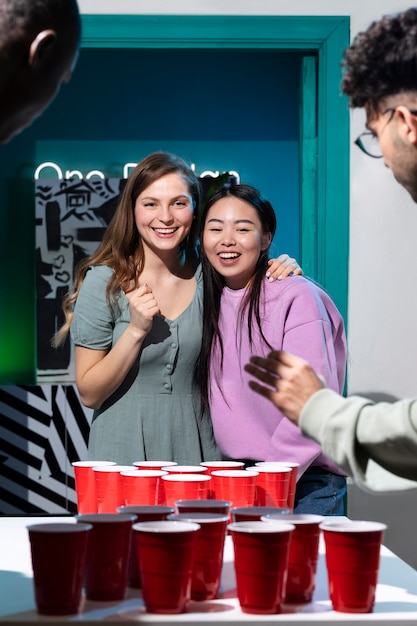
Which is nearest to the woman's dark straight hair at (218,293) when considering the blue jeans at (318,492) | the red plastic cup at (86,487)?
the blue jeans at (318,492)

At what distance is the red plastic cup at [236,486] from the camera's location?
6.39 ft

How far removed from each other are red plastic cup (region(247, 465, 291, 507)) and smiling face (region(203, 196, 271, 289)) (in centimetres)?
79

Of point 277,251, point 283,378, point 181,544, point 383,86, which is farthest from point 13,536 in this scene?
point 277,251

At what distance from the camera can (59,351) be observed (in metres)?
4.70

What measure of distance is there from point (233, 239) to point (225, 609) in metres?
1.33

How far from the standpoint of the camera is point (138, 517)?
1663 millimetres

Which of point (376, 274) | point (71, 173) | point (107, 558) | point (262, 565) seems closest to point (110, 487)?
point (107, 558)

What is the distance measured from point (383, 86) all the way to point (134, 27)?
2803mm

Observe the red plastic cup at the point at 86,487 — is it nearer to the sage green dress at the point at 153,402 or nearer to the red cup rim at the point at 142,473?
the red cup rim at the point at 142,473

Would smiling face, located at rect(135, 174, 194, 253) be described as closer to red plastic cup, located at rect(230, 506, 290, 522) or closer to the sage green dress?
the sage green dress

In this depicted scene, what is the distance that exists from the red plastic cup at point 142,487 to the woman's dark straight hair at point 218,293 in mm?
688

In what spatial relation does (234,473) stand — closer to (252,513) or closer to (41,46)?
(252,513)

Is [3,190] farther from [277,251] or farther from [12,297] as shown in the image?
[277,251]

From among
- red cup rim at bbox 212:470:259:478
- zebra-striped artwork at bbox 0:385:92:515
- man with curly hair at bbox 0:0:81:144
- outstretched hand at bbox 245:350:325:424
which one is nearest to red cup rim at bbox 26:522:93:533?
outstretched hand at bbox 245:350:325:424
